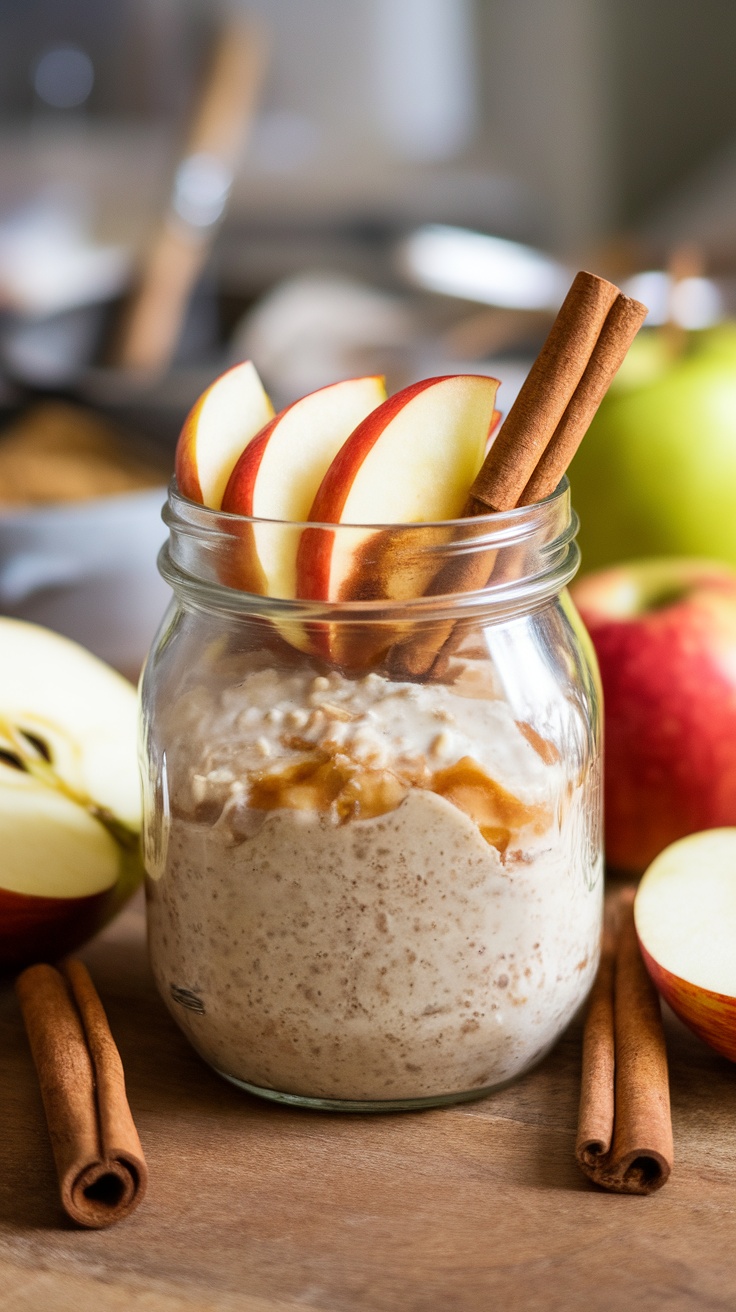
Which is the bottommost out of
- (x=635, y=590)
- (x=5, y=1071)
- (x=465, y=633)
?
(x=5, y=1071)

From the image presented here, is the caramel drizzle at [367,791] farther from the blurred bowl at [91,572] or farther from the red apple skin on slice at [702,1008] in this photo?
the blurred bowl at [91,572]

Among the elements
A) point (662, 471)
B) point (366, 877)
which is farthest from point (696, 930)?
point (662, 471)

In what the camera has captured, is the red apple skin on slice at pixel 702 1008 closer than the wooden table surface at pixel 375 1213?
No

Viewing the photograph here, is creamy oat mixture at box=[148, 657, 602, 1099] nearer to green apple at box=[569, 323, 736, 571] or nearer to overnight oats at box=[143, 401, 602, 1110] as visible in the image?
overnight oats at box=[143, 401, 602, 1110]

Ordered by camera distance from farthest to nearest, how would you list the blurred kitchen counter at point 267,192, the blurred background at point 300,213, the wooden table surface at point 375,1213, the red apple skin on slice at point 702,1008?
the blurred kitchen counter at point 267,192, the blurred background at point 300,213, the red apple skin on slice at point 702,1008, the wooden table surface at point 375,1213

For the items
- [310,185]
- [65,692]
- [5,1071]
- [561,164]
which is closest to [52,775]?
[65,692]

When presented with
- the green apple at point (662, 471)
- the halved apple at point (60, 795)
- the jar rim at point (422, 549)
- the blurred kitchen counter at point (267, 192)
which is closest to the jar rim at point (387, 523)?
the jar rim at point (422, 549)

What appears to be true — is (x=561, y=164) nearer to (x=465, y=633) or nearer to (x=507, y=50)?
(x=507, y=50)
